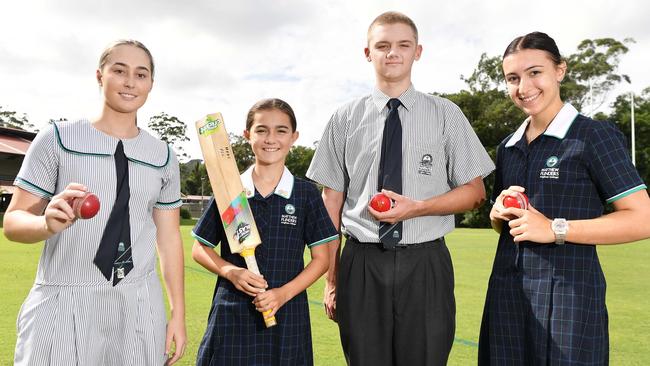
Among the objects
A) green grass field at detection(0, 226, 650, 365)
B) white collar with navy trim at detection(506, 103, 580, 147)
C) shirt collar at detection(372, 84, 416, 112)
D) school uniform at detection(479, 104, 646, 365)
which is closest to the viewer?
school uniform at detection(479, 104, 646, 365)

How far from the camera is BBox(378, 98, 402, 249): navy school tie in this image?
10.7ft

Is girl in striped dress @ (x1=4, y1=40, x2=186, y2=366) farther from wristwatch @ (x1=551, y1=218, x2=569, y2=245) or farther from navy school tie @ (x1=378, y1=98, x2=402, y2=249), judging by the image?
wristwatch @ (x1=551, y1=218, x2=569, y2=245)

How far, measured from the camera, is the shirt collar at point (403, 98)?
3.49 meters

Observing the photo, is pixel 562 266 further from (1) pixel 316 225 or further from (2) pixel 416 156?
(1) pixel 316 225

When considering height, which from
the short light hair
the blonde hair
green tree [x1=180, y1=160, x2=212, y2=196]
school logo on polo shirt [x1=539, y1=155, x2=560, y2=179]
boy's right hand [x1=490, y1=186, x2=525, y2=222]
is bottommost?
boy's right hand [x1=490, y1=186, x2=525, y2=222]

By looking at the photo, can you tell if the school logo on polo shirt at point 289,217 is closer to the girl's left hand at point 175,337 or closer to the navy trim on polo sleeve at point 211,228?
the navy trim on polo sleeve at point 211,228

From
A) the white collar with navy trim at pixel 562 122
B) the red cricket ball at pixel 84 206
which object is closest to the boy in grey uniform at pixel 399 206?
the white collar with navy trim at pixel 562 122

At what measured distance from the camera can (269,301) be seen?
3.05 metres

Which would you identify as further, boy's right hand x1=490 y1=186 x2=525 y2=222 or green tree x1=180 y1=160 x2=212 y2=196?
green tree x1=180 y1=160 x2=212 y2=196

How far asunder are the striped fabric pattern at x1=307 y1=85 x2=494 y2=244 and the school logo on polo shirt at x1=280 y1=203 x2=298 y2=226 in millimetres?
319

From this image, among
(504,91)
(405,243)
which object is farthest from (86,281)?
(504,91)

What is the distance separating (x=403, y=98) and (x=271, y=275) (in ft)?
4.15

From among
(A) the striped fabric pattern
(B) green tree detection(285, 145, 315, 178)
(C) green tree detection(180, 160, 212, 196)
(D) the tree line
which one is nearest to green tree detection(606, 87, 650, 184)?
(D) the tree line

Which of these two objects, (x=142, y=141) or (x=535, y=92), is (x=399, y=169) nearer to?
(x=535, y=92)
